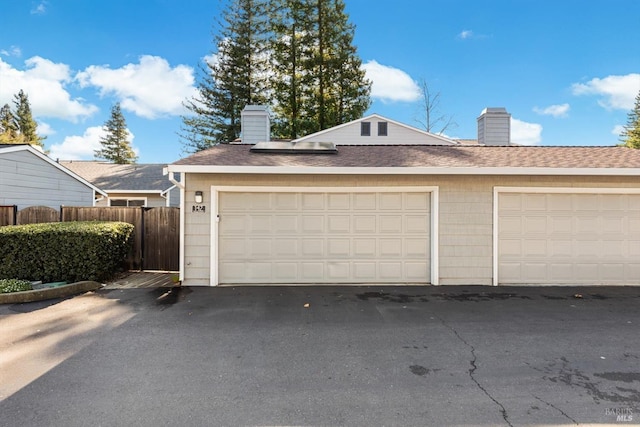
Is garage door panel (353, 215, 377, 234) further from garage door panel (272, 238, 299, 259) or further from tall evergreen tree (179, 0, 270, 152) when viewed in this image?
tall evergreen tree (179, 0, 270, 152)

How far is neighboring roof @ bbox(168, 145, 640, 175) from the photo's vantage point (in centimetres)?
666

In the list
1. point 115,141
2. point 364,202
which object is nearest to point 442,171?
point 364,202

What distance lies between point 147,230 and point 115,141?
121 ft

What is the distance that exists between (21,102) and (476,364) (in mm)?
46432

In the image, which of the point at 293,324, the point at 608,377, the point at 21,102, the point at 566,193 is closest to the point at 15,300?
the point at 293,324

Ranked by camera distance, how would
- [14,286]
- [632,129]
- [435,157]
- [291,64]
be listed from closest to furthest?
[14,286]
[435,157]
[291,64]
[632,129]

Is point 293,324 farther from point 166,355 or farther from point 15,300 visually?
point 15,300

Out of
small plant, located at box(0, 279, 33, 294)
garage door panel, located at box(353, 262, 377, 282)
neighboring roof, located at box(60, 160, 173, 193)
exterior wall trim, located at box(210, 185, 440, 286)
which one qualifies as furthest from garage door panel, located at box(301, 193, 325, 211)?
Result: neighboring roof, located at box(60, 160, 173, 193)

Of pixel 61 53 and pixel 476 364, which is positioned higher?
pixel 61 53

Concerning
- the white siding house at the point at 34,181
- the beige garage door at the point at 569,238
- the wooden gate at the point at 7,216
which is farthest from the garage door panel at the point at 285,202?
the white siding house at the point at 34,181

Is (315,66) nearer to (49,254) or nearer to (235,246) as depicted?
(235,246)

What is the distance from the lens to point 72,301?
587 cm

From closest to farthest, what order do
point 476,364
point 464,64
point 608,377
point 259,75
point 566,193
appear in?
point 608,377, point 476,364, point 566,193, point 464,64, point 259,75

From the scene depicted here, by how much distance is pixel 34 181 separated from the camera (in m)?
10.9
